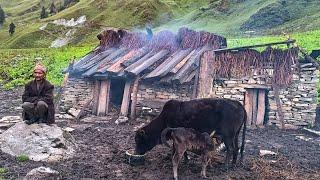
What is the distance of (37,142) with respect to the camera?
10.1 metres

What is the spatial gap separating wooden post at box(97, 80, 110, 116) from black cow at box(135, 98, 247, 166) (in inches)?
301

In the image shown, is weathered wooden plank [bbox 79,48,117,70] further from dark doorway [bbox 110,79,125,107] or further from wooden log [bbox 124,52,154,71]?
wooden log [bbox 124,52,154,71]

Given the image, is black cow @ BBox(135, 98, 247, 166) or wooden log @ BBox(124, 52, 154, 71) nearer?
black cow @ BBox(135, 98, 247, 166)

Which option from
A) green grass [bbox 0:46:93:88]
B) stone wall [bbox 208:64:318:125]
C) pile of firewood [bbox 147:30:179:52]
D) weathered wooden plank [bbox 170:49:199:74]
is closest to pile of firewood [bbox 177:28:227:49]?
pile of firewood [bbox 147:30:179:52]

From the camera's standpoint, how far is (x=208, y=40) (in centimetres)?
1758

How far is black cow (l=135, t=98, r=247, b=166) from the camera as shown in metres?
9.64

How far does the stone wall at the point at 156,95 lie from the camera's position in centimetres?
1633

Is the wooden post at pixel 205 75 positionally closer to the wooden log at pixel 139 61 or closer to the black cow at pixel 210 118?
the wooden log at pixel 139 61

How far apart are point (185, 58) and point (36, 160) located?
8.77m

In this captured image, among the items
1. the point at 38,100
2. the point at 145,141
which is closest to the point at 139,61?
the point at 38,100

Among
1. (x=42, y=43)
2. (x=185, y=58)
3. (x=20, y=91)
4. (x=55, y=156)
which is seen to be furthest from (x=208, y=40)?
(x=42, y=43)

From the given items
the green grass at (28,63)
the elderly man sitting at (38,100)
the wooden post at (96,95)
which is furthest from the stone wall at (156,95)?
the green grass at (28,63)

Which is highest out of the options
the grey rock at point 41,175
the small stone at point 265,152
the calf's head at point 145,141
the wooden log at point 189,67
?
the wooden log at point 189,67

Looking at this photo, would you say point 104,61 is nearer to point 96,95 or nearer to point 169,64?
point 96,95
